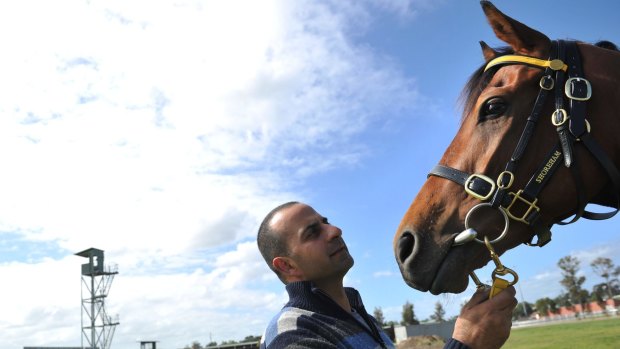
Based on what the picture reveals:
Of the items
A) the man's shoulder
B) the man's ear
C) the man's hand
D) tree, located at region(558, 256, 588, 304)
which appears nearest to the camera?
the man's hand

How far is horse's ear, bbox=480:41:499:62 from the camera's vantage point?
2955mm

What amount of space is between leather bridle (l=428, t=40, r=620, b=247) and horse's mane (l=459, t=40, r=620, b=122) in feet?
1.06

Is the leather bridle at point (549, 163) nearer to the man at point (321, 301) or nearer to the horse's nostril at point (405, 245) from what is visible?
the horse's nostril at point (405, 245)

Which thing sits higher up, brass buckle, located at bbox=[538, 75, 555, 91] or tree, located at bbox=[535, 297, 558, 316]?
brass buckle, located at bbox=[538, 75, 555, 91]

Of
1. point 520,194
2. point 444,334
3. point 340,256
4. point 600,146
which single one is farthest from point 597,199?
point 444,334

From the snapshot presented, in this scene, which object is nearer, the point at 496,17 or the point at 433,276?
the point at 433,276

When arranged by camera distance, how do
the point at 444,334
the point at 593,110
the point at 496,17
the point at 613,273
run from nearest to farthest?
the point at 593,110
the point at 496,17
the point at 444,334
the point at 613,273

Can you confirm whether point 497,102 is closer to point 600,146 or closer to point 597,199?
→ point 600,146

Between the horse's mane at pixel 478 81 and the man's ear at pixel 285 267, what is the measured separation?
1.32 m

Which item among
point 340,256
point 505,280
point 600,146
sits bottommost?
point 505,280

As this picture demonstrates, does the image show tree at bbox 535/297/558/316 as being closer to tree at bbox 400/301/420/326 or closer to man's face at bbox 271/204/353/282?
tree at bbox 400/301/420/326

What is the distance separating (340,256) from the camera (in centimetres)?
274

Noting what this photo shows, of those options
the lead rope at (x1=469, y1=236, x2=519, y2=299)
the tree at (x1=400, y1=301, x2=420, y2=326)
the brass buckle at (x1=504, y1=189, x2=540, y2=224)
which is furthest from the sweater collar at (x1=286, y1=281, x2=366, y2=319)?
the tree at (x1=400, y1=301, x2=420, y2=326)

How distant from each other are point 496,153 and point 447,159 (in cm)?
25
